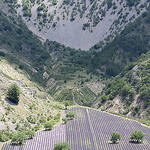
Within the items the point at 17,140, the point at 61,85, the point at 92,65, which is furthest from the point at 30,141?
the point at 92,65

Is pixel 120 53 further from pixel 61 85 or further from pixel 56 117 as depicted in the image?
pixel 56 117

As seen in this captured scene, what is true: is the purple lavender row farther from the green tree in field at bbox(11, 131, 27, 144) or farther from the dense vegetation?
the dense vegetation

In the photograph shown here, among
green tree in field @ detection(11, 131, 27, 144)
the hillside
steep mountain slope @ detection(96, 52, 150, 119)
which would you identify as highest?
steep mountain slope @ detection(96, 52, 150, 119)

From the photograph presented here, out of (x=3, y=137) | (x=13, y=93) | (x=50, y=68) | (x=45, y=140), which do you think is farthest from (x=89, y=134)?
(x=50, y=68)

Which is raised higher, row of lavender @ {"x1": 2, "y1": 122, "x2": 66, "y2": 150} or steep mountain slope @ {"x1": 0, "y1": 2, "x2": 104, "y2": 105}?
steep mountain slope @ {"x1": 0, "y1": 2, "x2": 104, "y2": 105}

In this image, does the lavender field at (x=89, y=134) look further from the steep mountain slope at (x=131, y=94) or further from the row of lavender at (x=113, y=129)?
the steep mountain slope at (x=131, y=94)

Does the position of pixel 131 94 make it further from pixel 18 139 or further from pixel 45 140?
pixel 18 139

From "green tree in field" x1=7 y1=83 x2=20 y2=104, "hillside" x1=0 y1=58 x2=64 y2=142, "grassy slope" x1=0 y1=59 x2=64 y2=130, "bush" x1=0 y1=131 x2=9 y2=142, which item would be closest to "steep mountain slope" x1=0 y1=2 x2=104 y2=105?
"grassy slope" x1=0 y1=59 x2=64 y2=130
